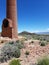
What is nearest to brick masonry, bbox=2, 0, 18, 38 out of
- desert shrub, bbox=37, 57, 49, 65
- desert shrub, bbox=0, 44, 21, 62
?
desert shrub, bbox=0, 44, 21, 62

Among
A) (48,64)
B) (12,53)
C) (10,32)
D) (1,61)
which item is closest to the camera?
Result: (48,64)

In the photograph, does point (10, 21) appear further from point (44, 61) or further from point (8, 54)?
point (44, 61)

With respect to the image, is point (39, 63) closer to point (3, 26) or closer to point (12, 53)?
point (12, 53)

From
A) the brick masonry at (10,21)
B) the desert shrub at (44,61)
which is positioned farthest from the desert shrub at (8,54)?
the brick masonry at (10,21)

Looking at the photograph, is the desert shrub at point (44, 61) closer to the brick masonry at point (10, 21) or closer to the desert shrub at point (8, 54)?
the desert shrub at point (8, 54)

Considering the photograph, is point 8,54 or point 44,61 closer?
point 44,61

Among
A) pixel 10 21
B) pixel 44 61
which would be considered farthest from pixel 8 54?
pixel 10 21

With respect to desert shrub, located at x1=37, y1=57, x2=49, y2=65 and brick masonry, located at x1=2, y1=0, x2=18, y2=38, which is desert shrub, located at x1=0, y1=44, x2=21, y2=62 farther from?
brick masonry, located at x1=2, y1=0, x2=18, y2=38

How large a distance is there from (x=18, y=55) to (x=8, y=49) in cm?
97

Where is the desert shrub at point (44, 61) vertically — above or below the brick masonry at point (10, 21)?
below

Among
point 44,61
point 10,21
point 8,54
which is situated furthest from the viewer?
point 10,21

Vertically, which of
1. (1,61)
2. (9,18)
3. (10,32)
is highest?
(9,18)

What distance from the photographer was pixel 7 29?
3064 centimetres

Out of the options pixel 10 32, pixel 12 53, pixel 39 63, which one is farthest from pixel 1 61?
pixel 10 32
